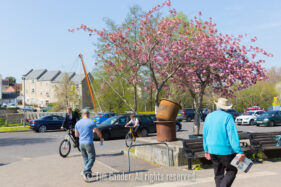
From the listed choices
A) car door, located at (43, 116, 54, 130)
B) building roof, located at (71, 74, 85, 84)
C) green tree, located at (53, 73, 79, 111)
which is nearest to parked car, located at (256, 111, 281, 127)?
car door, located at (43, 116, 54, 130)

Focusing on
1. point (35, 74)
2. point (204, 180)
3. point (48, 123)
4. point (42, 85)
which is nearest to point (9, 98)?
point (35, 74)

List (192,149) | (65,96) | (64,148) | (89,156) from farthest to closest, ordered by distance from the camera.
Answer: (65,96) → (64,148) → (192,149) → (89,156)

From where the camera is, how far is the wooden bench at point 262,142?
9.79m

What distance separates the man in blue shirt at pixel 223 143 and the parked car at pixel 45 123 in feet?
75.5

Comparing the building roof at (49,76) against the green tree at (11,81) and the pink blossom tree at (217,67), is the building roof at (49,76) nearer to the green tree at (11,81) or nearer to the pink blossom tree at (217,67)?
the green tree at (11,81)

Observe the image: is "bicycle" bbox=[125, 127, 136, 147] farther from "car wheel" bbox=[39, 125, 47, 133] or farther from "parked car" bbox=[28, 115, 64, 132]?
"car wheel" bbox=[39, 125, 47, 133]

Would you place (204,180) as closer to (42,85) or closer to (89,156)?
(89,156)

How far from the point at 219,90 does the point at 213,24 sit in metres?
3.35

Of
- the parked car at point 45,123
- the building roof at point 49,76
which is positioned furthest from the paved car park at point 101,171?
the building roof at point 49,76

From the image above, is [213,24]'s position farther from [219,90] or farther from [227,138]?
[227,138]

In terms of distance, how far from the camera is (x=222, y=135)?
518 cm

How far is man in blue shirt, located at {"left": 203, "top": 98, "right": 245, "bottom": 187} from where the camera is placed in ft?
16.6

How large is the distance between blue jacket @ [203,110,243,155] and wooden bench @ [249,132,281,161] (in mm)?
5071

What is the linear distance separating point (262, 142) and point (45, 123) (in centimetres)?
2056
